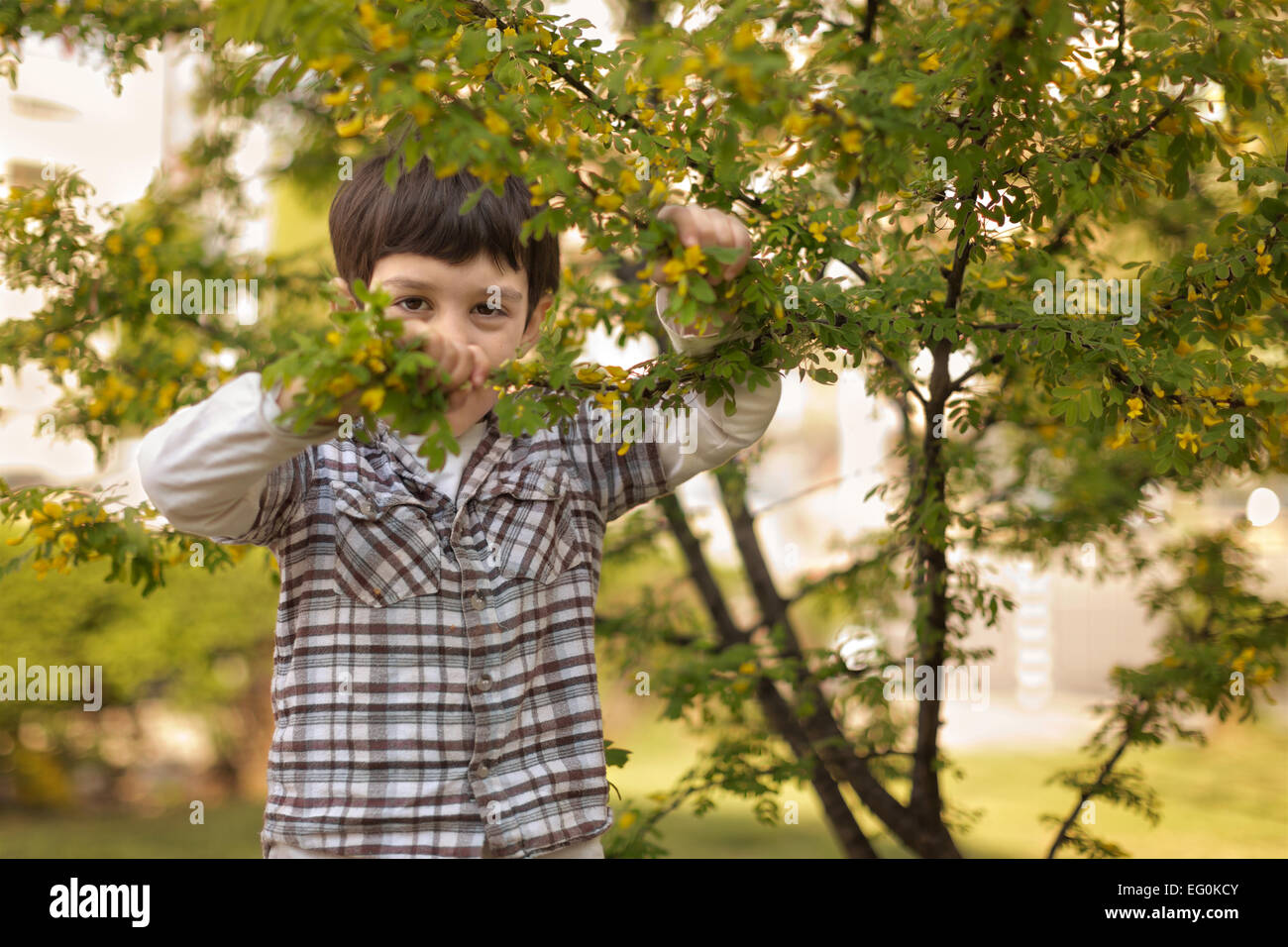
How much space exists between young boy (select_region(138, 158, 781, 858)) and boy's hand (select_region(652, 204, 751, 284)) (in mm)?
161

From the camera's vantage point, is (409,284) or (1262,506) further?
(1262,506)

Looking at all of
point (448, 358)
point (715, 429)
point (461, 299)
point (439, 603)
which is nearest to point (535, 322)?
point (461, 299)

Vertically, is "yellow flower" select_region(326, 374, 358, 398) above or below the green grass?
above

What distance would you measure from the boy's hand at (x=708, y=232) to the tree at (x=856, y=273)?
1.1 inches

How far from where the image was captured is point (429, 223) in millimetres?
1356

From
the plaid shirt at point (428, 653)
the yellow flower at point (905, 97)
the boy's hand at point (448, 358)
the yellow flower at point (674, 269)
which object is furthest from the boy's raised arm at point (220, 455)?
the yellow flower at point (905, 97)

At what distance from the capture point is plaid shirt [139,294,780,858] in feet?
4.26

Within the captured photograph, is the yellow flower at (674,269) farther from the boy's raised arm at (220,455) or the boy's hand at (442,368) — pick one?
the boy's raised arm at (220,455)

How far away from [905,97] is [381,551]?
829 mm

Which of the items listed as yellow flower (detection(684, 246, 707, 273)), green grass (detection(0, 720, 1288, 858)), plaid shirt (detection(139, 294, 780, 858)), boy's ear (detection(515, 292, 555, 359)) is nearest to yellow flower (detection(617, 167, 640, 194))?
yellow flower (detection(684, 246, 707, 273))

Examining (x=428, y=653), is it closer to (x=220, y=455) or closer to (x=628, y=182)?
(x=220, y=455)

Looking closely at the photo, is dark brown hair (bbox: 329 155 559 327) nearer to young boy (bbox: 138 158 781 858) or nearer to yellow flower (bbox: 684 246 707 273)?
young boy (bbox: 138 158 781 858)

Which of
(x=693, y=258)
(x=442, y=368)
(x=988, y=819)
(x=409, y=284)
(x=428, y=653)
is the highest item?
(x=409, y=284)

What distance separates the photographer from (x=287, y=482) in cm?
131
